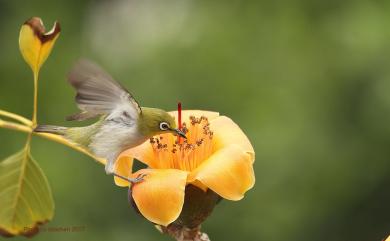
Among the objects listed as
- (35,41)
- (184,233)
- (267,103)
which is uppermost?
(35,41)

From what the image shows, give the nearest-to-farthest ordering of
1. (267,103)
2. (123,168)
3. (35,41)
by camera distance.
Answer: (35,41) < (123,168) < (267,103)

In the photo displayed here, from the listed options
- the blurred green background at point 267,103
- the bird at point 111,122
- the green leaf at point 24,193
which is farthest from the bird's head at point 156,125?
the blurred green background at point 267,103

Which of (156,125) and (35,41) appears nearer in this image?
(35,41)

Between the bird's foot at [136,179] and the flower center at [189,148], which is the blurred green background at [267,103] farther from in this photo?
the bird's foot at [136,179]

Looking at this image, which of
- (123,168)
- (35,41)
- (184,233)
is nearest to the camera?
(35,41)

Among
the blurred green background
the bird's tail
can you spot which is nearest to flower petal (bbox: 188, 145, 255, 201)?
the bird's tail

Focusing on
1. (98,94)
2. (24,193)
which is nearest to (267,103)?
(98,94)

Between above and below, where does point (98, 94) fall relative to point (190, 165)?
above

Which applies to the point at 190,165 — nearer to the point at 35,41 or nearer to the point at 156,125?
the point at 156,125
